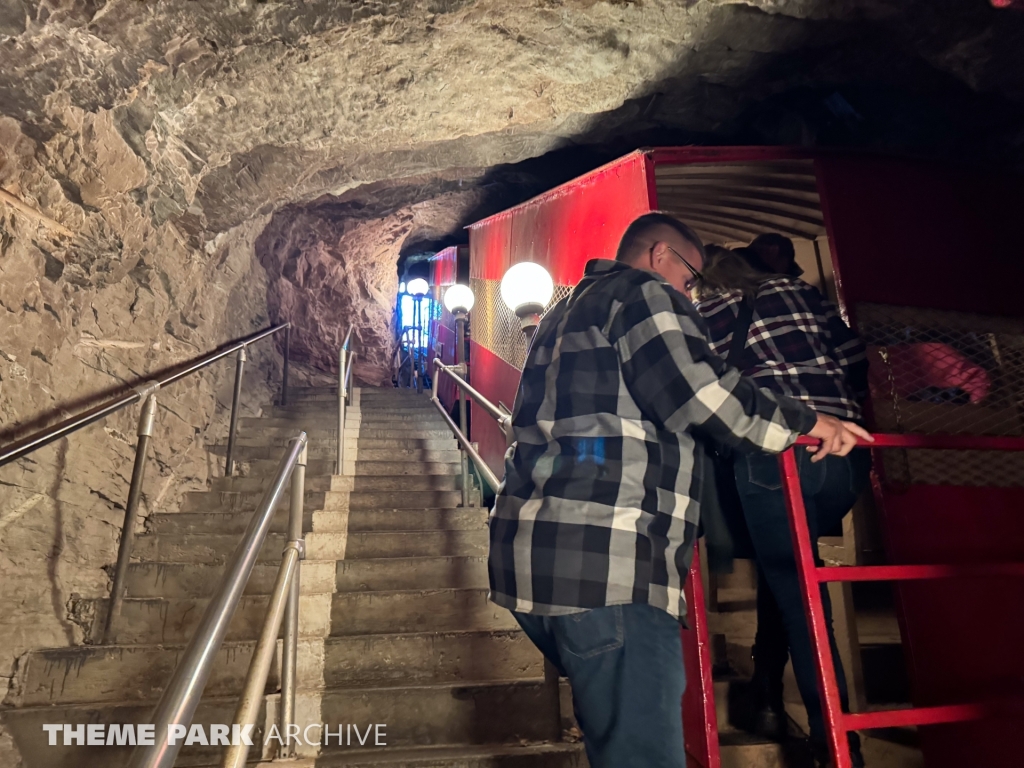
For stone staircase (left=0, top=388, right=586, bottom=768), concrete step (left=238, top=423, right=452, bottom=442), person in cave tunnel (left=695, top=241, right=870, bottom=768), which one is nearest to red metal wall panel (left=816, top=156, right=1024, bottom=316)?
person in cave tunnel (left=695, top=241, right=870, bottom=768)

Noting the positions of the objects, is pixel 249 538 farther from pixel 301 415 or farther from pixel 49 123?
pixel 301 415

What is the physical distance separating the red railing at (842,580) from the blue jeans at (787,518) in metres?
0.17

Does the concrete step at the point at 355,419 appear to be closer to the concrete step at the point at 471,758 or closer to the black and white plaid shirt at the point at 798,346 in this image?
the concrete step at the point at 471,758

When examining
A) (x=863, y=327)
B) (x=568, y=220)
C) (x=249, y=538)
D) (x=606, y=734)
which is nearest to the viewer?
(x=606, y=734)

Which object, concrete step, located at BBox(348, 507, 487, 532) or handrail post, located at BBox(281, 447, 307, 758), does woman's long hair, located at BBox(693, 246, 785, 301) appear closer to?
handrail post, located at BBox(281, 447, 307, 758)

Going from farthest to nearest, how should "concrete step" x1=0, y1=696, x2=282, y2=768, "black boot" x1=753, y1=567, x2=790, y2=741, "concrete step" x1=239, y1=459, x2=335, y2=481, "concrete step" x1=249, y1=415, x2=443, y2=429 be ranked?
"concrete step" x1=249, y1=415, x2=443, y2=429 < "concrete step" x1=239, y1=459, x2=335, y2=481 < "black boot" x1=753, y1=567, x2=790, y2=741 < "concrete step" x1=0, y1=696, x2=282, y2=768

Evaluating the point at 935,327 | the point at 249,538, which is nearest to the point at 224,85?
the point at 249,538

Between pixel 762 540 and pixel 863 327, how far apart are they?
1.38 meters

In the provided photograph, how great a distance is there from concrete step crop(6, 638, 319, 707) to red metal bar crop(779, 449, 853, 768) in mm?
1768

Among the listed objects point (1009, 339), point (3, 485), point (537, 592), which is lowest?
point (537, 592)

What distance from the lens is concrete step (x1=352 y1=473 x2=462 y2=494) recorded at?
3.85 meters

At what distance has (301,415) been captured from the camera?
5273mm

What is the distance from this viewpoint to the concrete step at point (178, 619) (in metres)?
2.47

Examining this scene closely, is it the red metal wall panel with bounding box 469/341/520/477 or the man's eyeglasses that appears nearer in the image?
the man's eyeglasses
